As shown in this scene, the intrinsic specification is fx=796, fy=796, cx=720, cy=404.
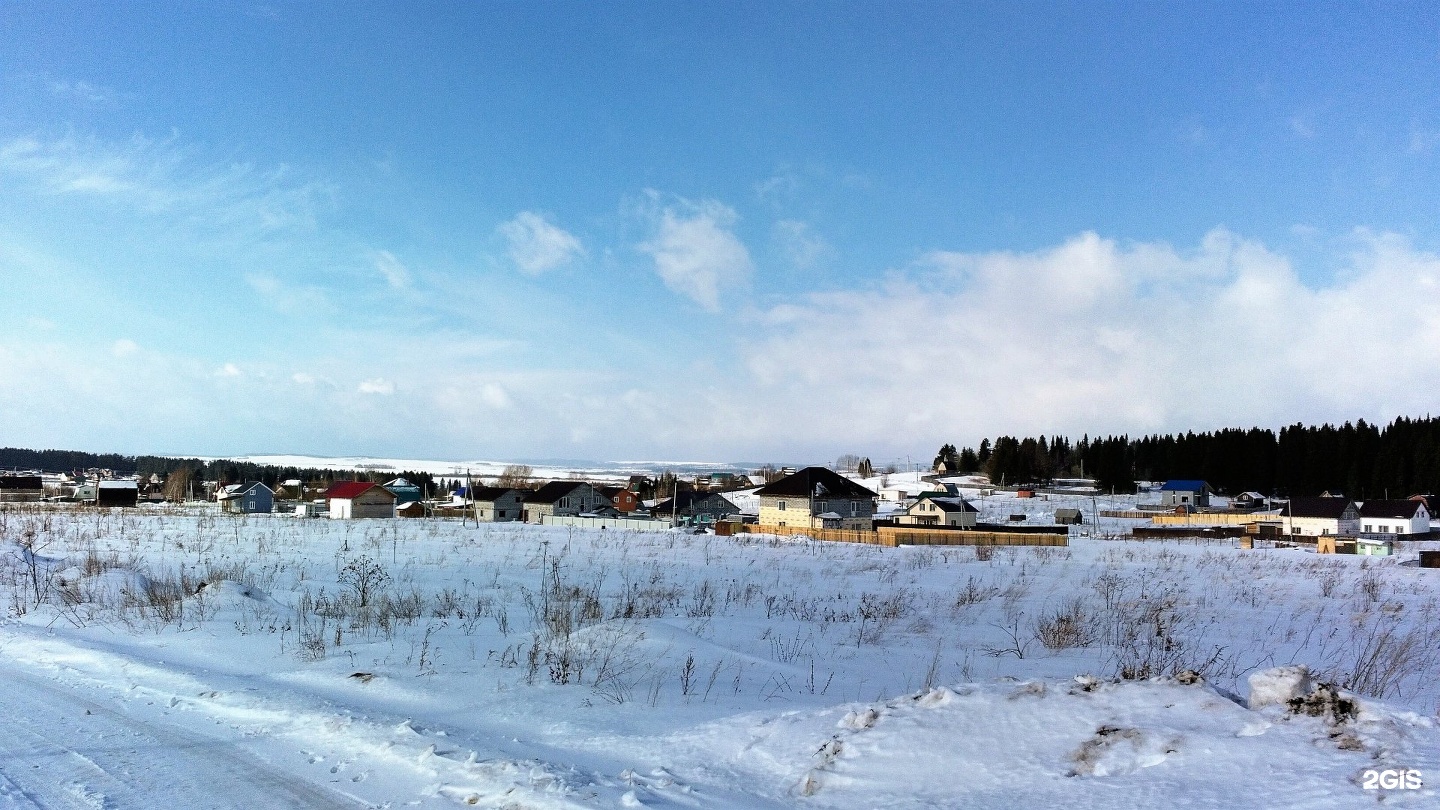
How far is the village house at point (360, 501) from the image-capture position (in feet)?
200

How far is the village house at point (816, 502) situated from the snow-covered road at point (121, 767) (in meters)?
49.8

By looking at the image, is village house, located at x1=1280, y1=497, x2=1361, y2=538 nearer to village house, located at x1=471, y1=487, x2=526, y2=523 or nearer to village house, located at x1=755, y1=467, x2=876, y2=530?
village house, located at x1=755, y1=467, x2=876, y2=530

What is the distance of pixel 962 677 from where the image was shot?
6137 mm

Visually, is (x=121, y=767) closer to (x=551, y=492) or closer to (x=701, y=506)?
(x=551, y=492)

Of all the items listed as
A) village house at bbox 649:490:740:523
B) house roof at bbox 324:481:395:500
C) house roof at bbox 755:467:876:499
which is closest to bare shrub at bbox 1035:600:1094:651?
house roof at bbox 755:467:876:499

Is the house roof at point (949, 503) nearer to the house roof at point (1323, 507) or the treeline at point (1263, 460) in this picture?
the house roof at point (1323, 507)

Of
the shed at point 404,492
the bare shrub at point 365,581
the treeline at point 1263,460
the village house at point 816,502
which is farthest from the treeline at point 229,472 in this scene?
the bare shrub at point 365,581

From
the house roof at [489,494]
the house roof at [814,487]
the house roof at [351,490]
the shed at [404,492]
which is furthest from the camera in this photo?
the shed at [404,492]

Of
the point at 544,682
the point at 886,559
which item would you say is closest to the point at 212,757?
the point at 544,682

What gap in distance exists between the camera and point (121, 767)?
397 cm

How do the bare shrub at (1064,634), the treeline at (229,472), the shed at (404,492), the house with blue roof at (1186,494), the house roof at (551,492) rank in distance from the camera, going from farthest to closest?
the treeline at (229,472) → the house with blue roof at (1186,494) → the shed at (404,492) → the house roof at (551,492) → the bare shrub at (1064,634)

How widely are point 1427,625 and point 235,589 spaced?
1421cm

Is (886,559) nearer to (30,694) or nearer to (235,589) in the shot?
(235,589)

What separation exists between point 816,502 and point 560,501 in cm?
2516
